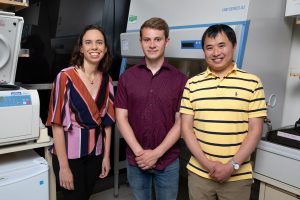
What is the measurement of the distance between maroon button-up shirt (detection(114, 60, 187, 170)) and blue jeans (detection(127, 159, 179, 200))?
0.04 meters

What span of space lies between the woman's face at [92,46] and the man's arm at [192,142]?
546mm

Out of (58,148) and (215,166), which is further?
(58,148)

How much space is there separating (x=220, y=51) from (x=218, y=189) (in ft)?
2.07

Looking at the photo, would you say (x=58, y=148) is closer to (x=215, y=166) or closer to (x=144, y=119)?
(x=144, y=119)

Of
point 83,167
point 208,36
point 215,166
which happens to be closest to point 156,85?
point 208,36

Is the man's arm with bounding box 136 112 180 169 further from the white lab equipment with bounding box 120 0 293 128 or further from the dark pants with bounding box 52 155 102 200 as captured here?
the white lab equipment with bounding box 120 0 293 128

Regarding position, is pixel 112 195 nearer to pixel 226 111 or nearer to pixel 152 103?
pixel 152 103

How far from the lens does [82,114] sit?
4.49 ft

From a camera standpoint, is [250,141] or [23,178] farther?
[23,178]

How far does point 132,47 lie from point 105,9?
73 centimetres

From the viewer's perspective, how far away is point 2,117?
1291 mm

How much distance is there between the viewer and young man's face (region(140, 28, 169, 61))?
4.32ft

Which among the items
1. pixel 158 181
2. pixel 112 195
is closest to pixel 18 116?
pixel 158 181

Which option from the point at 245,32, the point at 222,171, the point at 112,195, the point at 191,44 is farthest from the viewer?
the point at 112,195
